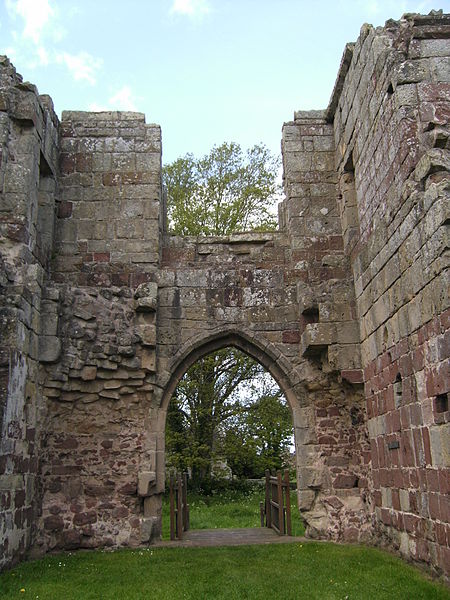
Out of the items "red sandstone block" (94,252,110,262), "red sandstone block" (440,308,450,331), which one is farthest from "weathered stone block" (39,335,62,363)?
"red sandstone block" (440,308,450,331)

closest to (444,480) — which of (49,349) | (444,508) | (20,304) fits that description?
(444,508)

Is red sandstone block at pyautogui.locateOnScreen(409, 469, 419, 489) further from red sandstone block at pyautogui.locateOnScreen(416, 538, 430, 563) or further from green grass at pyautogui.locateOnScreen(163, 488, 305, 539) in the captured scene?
green grass at pyautogui.locateOnScreen(163, 488, 305, 539)

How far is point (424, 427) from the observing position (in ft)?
17.6

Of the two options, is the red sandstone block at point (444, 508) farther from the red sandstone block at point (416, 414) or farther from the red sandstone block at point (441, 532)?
the red sandstone block at point (416, 414)

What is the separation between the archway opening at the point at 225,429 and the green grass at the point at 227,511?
0.17 feet

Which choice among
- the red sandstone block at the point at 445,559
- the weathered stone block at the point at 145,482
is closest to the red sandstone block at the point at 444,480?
the red sandstone block at the point at 445,559

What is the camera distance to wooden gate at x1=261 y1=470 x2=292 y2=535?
26.8 feet

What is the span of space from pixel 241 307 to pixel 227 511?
5.47 metres

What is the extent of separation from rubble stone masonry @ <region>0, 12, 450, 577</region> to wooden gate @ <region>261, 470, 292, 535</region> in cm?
68

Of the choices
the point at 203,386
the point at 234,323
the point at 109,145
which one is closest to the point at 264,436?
the point at 203,386

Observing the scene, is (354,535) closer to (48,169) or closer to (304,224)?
(304,224)

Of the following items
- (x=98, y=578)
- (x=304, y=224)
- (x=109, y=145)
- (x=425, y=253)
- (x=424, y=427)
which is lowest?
(x=98, y=578)

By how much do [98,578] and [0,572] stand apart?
992 millimetres

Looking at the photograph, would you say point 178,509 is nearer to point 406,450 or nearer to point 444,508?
point 406,450
